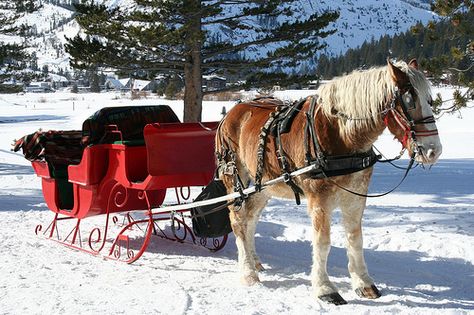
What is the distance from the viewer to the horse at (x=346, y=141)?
13.8ft

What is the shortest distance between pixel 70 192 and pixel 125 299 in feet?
12.1

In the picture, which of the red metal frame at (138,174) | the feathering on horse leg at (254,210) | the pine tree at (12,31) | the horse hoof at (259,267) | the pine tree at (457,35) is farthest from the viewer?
the pine tree at (12,31)

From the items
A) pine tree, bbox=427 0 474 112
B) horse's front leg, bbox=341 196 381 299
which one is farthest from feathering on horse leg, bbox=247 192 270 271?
pine tree, bbox=427 0 474 112

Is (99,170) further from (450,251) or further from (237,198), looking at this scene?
(450,251)

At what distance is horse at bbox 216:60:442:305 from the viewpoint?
13.8 ft

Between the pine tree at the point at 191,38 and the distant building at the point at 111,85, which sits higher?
the pine tree at the point at 191,38

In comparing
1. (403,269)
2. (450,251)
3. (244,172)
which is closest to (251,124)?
(244,172)

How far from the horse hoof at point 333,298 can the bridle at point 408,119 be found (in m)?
1.42

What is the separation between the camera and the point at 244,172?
603 centimetres

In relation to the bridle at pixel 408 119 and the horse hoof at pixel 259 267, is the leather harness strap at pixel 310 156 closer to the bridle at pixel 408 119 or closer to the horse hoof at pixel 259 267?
the bridle at pixel 408 119

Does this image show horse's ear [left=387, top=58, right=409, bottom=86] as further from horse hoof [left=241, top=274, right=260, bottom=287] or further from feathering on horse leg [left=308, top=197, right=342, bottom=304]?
horse hoof [left=241, top=274, right=260, bottom=287]

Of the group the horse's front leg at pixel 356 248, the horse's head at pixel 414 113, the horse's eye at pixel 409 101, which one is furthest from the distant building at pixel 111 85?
the horse's eye at pixel 409 101

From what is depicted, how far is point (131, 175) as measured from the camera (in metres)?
6.86

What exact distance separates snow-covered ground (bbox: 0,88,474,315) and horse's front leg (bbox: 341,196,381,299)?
0.37 ft
